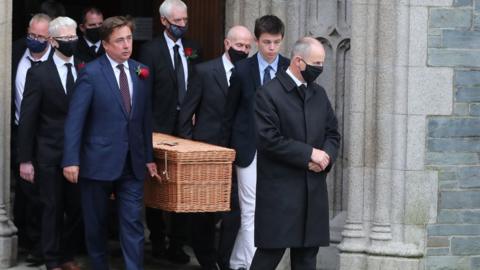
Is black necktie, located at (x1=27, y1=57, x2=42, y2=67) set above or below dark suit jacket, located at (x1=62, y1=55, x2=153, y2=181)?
above

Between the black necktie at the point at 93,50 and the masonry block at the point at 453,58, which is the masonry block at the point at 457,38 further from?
the black necktie at the point at 93,50

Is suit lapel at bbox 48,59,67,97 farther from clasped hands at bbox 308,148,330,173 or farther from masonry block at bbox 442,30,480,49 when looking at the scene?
masonry block at bbox 442,30,480,49

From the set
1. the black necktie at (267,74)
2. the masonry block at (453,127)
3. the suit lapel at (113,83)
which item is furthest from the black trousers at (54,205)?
the masonry block at (453,127)

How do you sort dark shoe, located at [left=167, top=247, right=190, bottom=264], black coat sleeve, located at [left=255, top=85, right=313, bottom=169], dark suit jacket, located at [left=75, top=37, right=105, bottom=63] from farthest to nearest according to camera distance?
dark suit jacket, located at [left=75, top=37, right=105, bottom=63], dark shoe, located at [left=167, top=247, right=190, bottom=264], black coat sleeve, located at [left=255, top=85, right=313, bottom=169]

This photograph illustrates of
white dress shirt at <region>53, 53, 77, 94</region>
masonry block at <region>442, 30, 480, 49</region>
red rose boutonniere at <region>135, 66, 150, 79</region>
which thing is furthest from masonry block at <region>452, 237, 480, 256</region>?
white dress shirt at <region>53, 53, 77, 94</region>

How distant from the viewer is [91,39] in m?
11.8

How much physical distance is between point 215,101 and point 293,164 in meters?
1.87

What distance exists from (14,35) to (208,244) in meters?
4.87

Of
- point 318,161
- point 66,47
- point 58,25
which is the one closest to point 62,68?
point 66,47

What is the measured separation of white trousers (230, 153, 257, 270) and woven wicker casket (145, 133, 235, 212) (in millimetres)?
415

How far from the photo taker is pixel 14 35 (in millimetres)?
14961

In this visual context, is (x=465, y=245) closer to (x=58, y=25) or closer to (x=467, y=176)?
(x=467, y=176)

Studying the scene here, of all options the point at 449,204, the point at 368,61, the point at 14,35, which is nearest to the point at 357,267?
the point at 449,204

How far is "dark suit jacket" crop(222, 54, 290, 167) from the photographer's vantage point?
1048 centimetres
